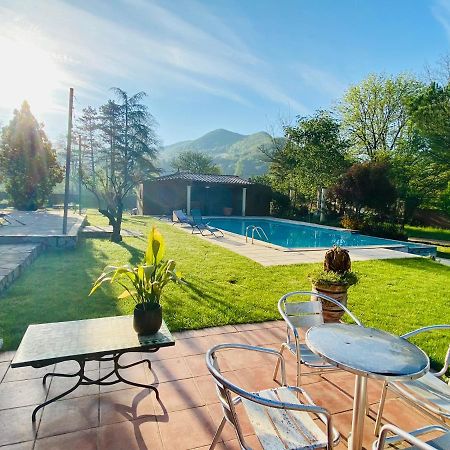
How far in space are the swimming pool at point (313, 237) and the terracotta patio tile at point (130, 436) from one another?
8818 mm

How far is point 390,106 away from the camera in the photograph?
24422 millimetres

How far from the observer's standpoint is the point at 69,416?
2.32 metres

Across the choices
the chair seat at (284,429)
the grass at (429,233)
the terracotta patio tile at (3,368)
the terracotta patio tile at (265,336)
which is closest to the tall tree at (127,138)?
the grass at (429,233)

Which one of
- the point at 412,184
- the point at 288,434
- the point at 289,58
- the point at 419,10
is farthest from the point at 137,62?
the point at 412,184

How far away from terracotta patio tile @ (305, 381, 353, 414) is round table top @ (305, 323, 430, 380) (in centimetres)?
80

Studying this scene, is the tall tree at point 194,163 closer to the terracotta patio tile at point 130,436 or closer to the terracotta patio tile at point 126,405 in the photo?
the terracotta patio tile at point 126,405

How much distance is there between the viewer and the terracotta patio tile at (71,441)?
6.68 feet

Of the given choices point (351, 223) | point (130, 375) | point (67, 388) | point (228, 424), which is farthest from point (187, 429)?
point (351, 223)

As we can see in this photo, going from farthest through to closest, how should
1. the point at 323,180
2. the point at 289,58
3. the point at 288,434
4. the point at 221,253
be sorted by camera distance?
1. the point at 323,180
2. the point at 289,58
3. the point at 221,253
4. the point at 288,434

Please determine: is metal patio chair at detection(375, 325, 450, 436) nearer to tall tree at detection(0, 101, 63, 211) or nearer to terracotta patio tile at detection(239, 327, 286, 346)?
terracotta patio tile at detection(239, 327, 286, 346)

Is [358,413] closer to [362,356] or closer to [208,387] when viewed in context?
[362,356]

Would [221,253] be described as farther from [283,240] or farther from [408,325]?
[283,240]

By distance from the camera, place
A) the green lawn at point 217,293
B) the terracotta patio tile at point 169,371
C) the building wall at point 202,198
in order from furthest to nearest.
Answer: the building wall at point 202,198 → the green lawn at point 217,293 → the terracotta patio tile at point 169,371

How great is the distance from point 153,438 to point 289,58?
15634 millimetres
